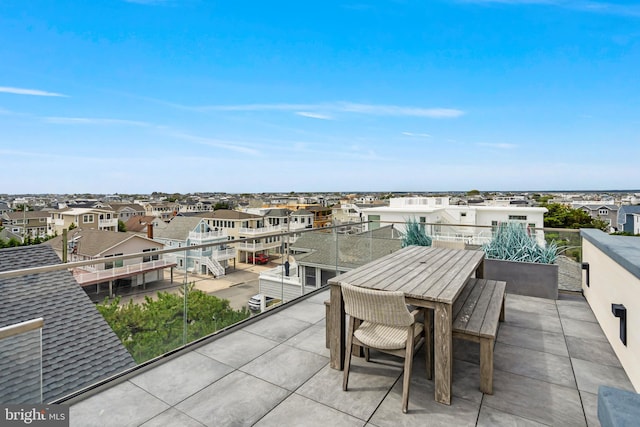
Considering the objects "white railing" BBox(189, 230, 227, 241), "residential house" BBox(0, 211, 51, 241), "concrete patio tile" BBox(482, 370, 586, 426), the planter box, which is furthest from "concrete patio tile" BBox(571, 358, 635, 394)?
"residential house" BBox(0, 211, 51, 241)

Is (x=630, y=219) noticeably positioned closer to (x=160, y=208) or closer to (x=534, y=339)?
(x=534, y=339)

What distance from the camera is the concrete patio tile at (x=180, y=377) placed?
232 cm

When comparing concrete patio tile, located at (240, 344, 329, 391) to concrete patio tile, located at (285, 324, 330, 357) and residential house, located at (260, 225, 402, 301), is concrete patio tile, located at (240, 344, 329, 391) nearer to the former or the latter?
concrete patio tile, located at (285, 324, 330, 357)

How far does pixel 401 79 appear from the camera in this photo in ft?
47.7

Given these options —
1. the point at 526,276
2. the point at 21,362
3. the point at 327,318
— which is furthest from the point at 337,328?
the point at 526,276

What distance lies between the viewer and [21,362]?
179 cm

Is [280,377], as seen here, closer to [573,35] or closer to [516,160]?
[573,35]

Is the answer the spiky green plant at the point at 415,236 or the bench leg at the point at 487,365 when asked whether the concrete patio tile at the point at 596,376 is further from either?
the spiky green plant at the point at 415,236

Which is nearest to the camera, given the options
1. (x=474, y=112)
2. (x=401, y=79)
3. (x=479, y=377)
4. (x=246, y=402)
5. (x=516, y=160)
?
(x=246, y=402)

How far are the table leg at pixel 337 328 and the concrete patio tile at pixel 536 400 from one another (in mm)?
1084

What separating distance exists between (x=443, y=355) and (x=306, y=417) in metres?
1.03

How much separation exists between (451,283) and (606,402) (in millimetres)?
1346

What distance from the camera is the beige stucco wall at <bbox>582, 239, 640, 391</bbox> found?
243cm

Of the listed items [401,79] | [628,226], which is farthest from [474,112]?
[628,226]
